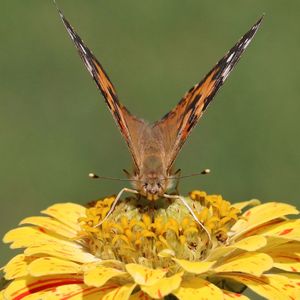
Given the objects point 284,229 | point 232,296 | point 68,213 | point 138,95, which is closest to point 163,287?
point 232,296

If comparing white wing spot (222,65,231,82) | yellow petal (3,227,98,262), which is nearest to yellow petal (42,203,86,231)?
yellow petal (3,227,98,262)

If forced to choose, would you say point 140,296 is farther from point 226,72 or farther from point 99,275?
point 226,72

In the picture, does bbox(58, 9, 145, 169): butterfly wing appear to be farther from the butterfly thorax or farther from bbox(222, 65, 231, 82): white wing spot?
bbox(222, 65, 231, 82): white wing spot

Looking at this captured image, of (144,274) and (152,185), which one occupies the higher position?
(152,185)

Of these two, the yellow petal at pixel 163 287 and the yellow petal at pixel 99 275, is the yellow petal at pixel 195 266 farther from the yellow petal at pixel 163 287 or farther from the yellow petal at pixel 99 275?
the yellow petal at pixel 99 275

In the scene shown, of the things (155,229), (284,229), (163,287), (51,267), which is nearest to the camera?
(163,287)

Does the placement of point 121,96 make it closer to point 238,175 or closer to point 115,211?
point 238,175

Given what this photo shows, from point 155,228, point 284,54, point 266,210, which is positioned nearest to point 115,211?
point 155,228
